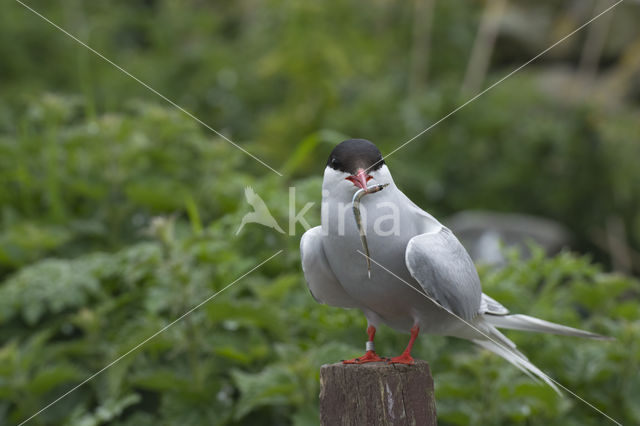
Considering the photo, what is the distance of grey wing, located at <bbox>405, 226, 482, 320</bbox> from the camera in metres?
1.66

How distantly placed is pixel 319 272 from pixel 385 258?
22 cm

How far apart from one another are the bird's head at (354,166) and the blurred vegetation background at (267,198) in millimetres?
1149

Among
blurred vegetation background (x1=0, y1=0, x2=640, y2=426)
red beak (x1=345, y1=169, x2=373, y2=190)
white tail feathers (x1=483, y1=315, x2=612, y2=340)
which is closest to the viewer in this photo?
red beak (x1=345, y1=169, x2=373, y2=190)

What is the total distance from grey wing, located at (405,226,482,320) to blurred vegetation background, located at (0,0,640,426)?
943 millimetres

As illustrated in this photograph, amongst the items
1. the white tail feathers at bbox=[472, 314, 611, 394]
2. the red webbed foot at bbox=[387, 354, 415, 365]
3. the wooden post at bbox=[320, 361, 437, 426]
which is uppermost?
the white tail feathers at bbox=[472, 314, 611, 394]

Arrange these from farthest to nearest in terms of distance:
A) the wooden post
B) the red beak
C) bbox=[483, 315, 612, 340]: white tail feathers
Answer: bbox=[483, 315, 612, 340]: white tail feathers
the wooden post
the red beak

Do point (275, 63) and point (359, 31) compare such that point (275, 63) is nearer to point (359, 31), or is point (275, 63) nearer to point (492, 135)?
point (359, 31)

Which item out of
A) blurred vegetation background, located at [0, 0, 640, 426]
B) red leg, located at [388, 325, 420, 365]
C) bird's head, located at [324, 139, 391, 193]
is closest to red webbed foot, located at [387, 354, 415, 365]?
red leg, located at [388, 325, 420, 365]

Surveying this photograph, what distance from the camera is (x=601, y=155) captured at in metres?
5.71

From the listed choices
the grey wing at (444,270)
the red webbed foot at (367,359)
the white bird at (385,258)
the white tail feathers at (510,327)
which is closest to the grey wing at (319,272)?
the white bird at (385,258)

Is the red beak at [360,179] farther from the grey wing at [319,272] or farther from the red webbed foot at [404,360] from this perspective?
the red webbed foot at [404,360]

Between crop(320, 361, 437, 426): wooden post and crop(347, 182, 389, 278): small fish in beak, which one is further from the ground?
crop(347, 182, 389, 278): small fish in beak

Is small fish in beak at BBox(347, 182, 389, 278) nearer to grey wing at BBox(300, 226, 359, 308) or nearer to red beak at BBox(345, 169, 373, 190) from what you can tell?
red beak at BBox(345, 169, 373, 190)

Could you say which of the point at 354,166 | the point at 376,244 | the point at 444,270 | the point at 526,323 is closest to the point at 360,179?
the point at 354,166
